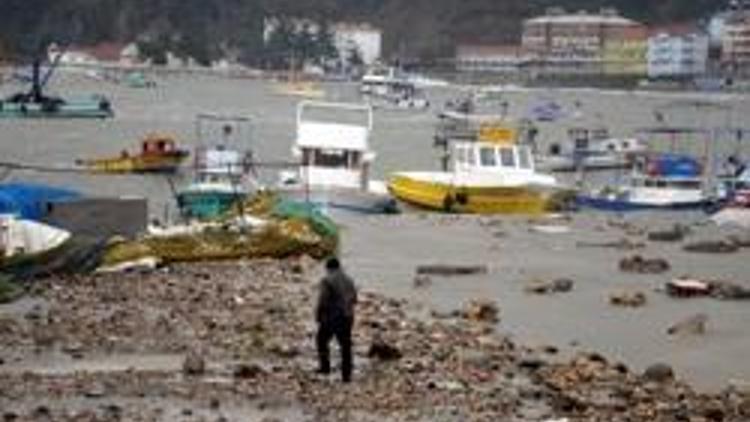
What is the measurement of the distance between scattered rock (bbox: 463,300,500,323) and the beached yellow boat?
918 inches

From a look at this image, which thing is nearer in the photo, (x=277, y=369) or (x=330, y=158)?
(x=277, y=369)

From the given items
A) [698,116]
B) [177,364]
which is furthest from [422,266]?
[698,116]

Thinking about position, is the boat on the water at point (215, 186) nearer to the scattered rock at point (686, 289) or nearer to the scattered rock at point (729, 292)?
the scattered rock at point (686, 289)

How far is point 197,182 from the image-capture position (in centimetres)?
5481

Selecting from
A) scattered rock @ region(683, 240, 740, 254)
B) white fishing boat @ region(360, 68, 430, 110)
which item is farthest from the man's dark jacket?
white fishing boat @ region(360, 68, 430, 110)

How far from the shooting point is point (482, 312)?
29.3 metres

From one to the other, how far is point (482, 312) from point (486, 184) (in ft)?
82.8

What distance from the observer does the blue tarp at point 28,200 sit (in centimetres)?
3553

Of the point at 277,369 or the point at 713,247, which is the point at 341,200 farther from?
the point at 277,369

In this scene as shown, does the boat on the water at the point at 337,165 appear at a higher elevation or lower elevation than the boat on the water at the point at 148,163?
higher

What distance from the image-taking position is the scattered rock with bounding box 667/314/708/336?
28.0 meters

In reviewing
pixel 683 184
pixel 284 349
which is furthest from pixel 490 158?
pixel 284 349

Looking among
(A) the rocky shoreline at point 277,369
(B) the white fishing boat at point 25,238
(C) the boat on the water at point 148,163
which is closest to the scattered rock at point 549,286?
(A) the rocky shoreline at point 277,369

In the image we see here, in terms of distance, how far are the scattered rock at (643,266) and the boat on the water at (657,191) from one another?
1980 cm
